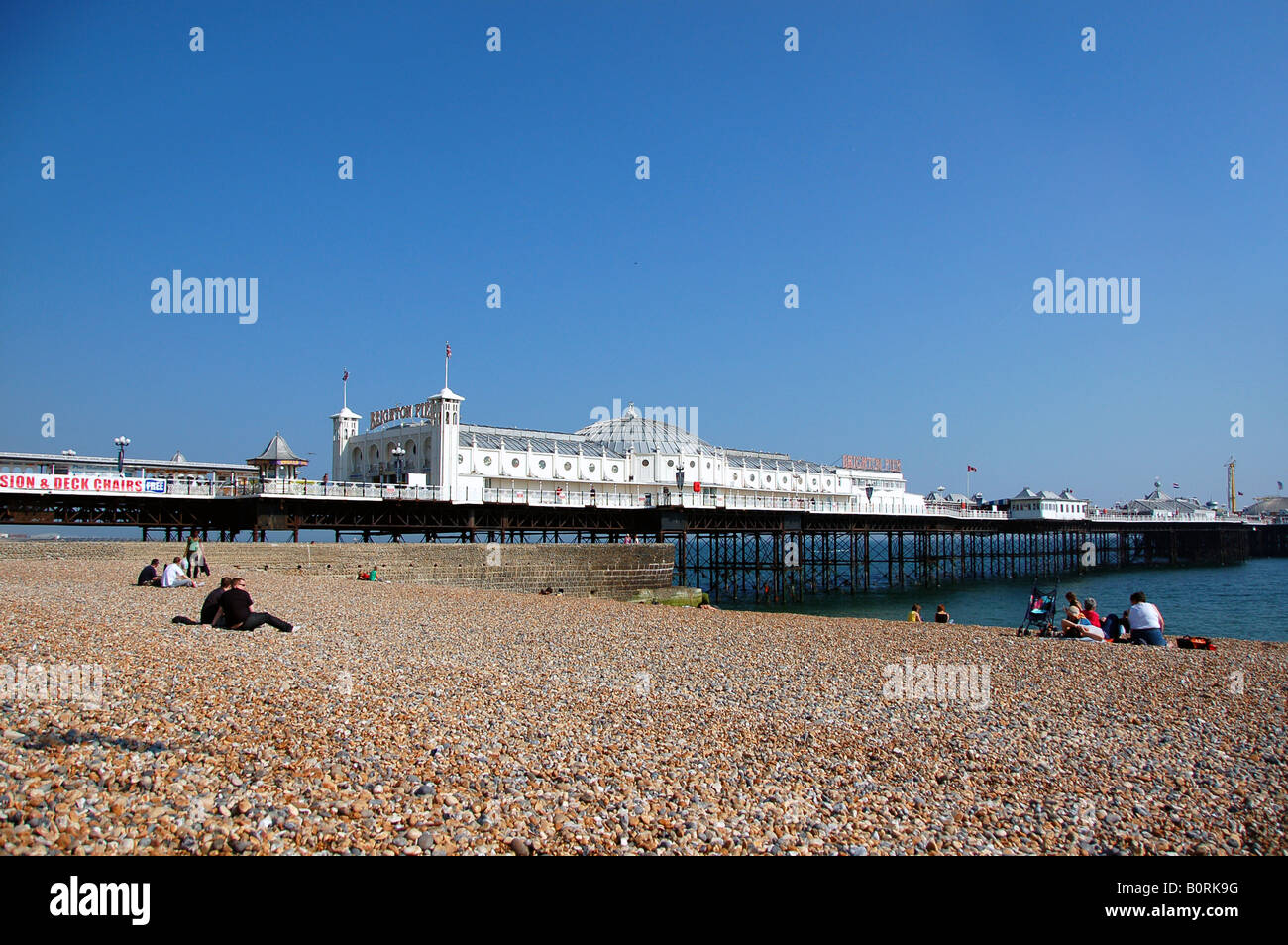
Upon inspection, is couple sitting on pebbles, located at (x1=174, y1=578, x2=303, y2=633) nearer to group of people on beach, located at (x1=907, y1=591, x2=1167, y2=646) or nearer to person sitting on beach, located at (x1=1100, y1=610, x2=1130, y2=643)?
group of people on beach, located at (x1=907, y1=591, x2=1167, y2=646)

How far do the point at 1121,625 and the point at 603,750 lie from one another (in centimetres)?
1297

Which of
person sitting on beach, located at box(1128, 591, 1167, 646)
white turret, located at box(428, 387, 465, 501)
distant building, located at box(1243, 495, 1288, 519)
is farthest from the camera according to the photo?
distant building, located at box(1243, 495, 1288, 519)

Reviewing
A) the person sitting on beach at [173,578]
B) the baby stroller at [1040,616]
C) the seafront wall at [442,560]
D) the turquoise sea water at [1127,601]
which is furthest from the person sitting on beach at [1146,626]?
the seafront wall at [442,560]

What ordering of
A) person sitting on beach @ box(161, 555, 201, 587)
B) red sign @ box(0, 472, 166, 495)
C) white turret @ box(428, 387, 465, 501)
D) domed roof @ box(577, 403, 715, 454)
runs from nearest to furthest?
person sitting on beach @ box(161, 555, 201, 587) → red sign @ box(0, 472, 166, 495) → white turret @ box(428, 387, 465, 501) → domed roof @ box(577, 403, 715, 454)

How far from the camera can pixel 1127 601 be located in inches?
1758

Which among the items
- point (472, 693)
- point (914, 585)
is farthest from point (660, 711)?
point (914, 585)

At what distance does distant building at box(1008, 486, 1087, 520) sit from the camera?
247ft

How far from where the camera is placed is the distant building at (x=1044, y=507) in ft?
247

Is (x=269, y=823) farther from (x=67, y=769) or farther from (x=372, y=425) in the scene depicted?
(x=372, y=425)

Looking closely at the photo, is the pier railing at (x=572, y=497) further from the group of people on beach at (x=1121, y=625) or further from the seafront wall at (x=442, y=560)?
the group of people on beach at (x=1121, y=625)

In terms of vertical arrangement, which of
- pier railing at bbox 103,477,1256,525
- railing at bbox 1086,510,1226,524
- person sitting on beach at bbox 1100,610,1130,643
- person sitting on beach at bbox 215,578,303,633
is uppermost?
pier railing at bbox 103,477,1256,525

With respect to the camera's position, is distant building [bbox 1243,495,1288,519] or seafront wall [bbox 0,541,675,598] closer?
seafront wall [bbox 0,541,675,598]

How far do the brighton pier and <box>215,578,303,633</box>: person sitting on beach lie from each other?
75.2 ft

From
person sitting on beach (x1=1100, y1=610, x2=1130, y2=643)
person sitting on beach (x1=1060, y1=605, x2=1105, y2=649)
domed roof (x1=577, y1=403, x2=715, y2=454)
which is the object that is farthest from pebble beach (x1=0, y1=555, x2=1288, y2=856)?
domed roof (x1=577, y1=403, x2=715, y2=454)
